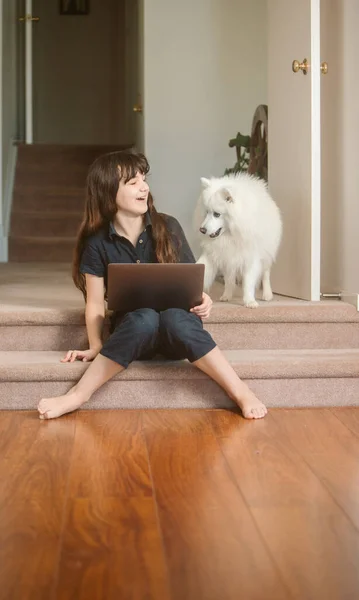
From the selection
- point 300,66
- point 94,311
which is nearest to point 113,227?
point 94,311

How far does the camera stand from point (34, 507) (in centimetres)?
188

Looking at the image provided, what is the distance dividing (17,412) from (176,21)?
11.0 feet

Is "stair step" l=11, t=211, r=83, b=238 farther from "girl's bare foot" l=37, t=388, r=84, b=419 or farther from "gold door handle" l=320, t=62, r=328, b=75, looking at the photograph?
"girl's bare foot" l=37, t=388, r=84, b=419

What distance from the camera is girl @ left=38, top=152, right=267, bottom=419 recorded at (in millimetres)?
2709

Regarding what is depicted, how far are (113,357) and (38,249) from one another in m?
3.69

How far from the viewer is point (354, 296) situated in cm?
336

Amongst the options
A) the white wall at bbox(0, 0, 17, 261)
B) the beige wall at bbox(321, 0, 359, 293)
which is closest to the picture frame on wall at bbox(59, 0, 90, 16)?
the white wall at bbox(0, 0, 17, 261)

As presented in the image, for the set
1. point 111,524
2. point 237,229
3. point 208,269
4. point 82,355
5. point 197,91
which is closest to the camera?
point 111,524

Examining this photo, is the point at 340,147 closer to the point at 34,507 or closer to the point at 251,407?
the point at 251,407

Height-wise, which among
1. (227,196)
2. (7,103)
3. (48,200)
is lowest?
(227,196)

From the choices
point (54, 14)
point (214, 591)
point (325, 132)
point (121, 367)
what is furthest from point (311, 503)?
point (54, 14)

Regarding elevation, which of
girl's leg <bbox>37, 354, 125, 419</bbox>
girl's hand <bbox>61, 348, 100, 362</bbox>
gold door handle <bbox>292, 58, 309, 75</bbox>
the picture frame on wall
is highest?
the picture frame on wall

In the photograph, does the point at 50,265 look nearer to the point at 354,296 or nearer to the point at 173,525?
the point at 354,296

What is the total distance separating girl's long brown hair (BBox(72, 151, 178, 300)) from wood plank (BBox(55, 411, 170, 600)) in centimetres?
64
